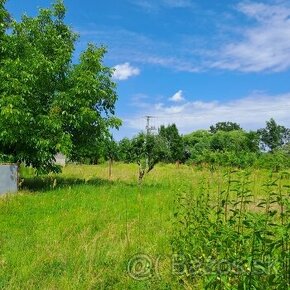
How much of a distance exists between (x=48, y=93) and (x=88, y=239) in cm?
968

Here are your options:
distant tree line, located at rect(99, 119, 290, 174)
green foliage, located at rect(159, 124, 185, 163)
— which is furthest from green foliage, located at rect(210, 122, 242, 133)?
green foliage, located at rect(159, 124, 185, 163)

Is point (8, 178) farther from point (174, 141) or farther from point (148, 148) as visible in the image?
point (174, 141)

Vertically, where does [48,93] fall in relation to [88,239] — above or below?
above

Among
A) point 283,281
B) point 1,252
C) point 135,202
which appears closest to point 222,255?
point 283,281

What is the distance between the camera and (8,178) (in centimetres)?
1366

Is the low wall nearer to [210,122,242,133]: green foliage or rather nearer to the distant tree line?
the distant tree line

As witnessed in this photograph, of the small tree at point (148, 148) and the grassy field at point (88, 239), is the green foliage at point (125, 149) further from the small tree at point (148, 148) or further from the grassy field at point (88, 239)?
the grassy field at point (88, 239)

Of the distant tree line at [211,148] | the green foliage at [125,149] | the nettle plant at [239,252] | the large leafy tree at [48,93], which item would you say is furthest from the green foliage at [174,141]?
the nettle plant at [239,252]

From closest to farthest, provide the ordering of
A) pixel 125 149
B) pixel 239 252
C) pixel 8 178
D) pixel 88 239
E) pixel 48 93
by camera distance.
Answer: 1. pixel 239 252
2. pixel 88 239
3. pixel 8 178
4. pixel 48 93
5. pixel 125 149

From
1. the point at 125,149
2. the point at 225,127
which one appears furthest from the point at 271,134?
the point at 125,149

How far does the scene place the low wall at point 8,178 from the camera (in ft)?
44.4

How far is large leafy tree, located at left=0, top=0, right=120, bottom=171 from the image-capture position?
46.2ft

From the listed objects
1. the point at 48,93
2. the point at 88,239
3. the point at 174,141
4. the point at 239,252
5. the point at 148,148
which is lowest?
the point at 88,239

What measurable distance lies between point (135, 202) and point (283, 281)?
8646 mm
